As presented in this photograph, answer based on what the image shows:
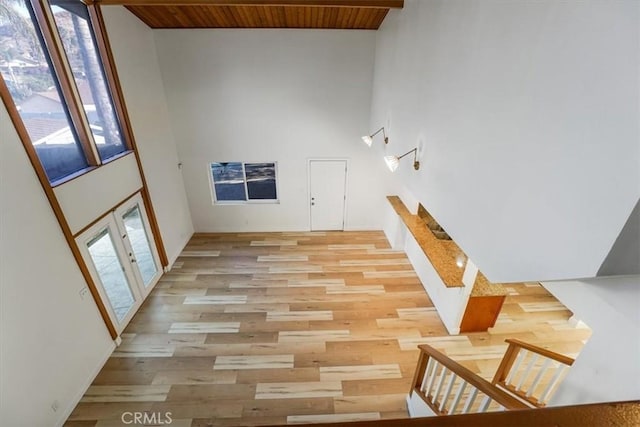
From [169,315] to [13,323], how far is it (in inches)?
83.1

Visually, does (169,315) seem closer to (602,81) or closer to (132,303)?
(132,303)

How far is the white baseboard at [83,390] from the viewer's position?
122 inches

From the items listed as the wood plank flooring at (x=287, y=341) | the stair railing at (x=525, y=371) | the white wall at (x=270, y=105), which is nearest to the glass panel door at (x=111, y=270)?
the wood plank flooring at (x=287, y=341)

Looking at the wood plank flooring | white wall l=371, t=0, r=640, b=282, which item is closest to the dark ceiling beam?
white wall l=371, t=0, r=640, b=282

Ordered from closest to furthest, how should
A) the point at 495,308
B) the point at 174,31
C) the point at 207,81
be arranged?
the point at 495,308, the point at 174,31, the point at 207,81

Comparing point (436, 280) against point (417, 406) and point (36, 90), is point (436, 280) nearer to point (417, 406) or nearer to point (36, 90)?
point (417, 406)

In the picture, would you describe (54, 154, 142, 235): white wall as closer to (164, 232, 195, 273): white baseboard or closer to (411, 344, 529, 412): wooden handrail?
(164, 232, 195, 273): white baseboard

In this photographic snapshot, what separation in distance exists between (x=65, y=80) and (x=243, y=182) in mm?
3656

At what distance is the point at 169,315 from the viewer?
4547 millimetres

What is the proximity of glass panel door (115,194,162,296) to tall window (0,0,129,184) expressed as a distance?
0.90m

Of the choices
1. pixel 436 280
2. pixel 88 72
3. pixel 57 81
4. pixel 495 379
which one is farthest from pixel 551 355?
pixel 88 72

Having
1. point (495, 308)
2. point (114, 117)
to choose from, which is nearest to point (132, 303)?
point (114, 117)

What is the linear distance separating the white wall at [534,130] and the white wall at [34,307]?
407cm

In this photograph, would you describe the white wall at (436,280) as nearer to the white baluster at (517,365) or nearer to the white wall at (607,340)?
the white baluster at (517,365)
